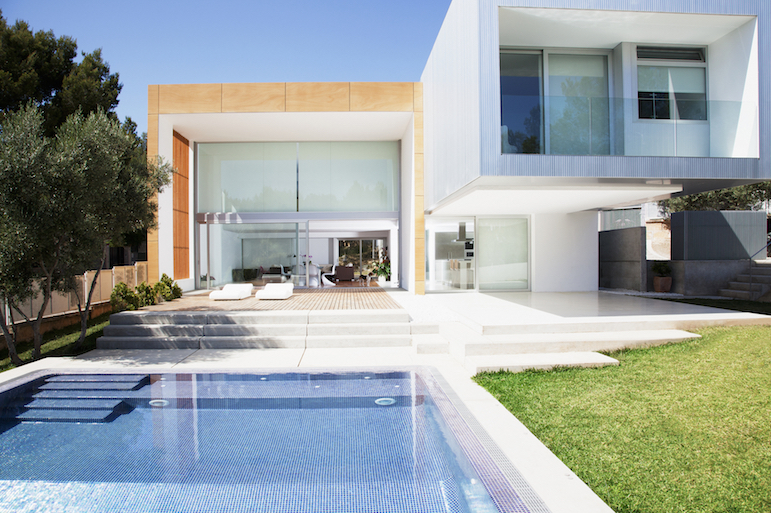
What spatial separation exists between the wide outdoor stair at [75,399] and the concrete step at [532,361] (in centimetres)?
432

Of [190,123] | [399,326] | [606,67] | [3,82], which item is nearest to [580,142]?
[606,67]

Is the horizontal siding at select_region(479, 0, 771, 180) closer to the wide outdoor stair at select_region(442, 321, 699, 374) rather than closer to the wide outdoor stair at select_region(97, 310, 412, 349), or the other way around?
the wide outdoor stair at select_region(442, 321, 699, 374)

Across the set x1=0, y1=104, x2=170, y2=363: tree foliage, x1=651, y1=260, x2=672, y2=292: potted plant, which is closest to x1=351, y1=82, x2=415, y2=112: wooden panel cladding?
x1=0, y1=104, x2=170, y2=363: tree foliage

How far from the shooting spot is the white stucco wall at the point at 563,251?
13.1 m

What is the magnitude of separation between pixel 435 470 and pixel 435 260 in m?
10.3

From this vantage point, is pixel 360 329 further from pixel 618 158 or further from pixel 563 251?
pixel 563 251

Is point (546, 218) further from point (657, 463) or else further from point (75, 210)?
point (75, 210)

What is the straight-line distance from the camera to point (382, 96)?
41.2ft

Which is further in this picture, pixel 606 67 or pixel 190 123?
pixel 190 123

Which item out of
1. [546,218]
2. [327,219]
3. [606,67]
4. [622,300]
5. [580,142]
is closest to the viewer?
[580,142]

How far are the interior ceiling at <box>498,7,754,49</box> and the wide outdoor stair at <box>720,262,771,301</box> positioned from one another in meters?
6.91

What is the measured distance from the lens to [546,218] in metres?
13.0

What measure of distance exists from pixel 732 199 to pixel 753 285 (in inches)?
553

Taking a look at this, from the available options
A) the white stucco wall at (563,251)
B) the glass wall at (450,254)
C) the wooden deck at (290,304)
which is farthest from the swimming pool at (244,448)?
the white stucco wall at (563,251)
